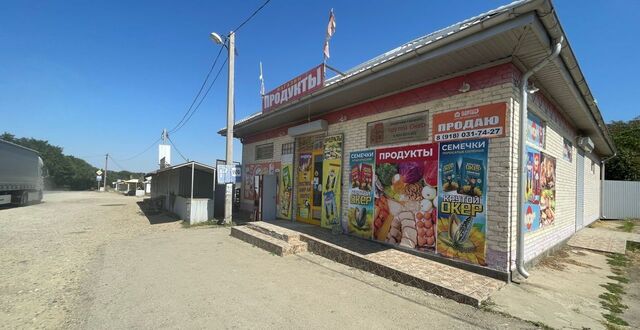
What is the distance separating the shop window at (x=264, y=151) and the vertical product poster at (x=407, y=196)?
19.2ft

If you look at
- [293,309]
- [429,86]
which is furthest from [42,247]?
[429,86]

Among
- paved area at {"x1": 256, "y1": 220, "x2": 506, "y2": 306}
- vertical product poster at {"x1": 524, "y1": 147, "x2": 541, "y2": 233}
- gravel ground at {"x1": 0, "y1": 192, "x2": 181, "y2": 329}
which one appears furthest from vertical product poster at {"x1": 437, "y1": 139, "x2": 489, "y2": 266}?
gravel ground at {"x1": 0, "y1": 192, "x2": 181, "y2": 329}

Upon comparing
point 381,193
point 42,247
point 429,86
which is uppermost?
point 429,86

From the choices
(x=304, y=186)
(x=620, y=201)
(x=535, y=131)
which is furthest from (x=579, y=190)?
(x=620, y=201)

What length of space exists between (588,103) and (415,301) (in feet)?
23.3

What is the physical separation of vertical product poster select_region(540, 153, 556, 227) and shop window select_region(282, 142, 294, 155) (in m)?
7.04

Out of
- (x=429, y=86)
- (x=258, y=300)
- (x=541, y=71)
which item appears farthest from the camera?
(x=429, y=86)

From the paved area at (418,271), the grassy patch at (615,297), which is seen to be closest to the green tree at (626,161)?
the grassy patch at (615,297)

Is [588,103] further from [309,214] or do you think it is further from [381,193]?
Result: [309,214]

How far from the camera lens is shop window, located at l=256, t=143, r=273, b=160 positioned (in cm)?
1212

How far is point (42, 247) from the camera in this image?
7711mm

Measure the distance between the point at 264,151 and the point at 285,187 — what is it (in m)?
2.40

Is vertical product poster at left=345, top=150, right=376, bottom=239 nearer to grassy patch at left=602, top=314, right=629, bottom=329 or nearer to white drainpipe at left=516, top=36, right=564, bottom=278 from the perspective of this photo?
white drainpipe at left=516, top=36, right=564, bottom=278

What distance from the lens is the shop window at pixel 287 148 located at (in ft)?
35.2
